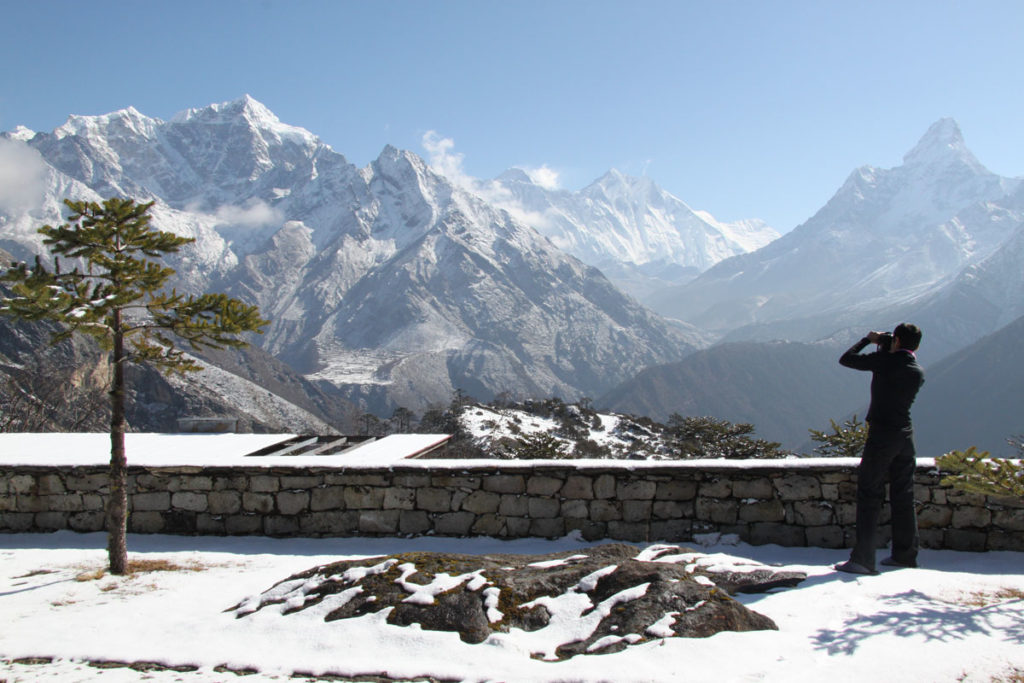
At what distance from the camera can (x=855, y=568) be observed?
19.2 ft

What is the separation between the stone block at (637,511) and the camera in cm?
723

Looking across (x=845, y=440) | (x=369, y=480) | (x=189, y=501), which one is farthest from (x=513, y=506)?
(x=845, y=440)

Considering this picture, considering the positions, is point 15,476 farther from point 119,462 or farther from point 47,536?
point 119,462

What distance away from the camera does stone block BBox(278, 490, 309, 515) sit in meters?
7.72

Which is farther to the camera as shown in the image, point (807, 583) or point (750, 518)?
point (750, 518)

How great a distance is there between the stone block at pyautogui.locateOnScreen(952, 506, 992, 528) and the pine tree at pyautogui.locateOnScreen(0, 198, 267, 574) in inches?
299

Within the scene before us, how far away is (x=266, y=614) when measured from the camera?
16.4 ft

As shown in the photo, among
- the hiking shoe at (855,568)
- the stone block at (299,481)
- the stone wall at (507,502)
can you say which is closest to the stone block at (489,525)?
the stone wall at (507,502)

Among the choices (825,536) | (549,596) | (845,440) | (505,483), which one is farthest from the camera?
(845,440)

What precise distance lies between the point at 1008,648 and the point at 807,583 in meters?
1.55

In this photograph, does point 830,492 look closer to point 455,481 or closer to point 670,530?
point 670,530

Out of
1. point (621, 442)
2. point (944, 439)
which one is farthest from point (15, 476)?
point (944, 439)

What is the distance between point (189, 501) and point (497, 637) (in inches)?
207

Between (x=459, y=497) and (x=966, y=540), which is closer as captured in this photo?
(x=966, y=540)
